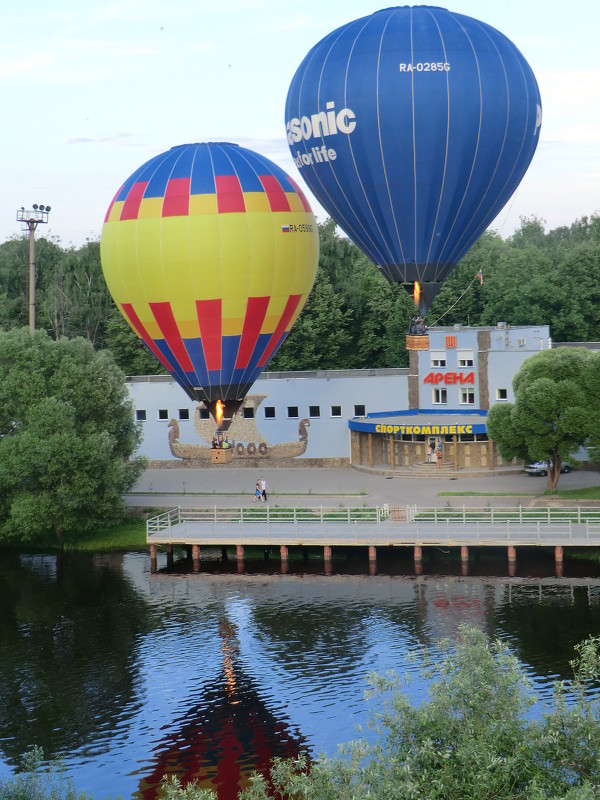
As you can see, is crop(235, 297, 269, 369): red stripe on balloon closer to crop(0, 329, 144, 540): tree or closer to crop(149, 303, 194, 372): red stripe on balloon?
crop(149, 303, 194, 372): red stripe on balloon

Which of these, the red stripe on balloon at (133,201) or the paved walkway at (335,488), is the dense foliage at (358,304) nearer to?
the paved walkway at (335,488)

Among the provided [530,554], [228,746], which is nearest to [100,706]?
[228,746]

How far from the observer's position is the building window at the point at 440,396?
65.7 meters

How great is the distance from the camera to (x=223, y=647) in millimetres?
40594

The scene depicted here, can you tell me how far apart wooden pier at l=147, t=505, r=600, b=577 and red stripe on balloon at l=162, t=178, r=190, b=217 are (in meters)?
13.1

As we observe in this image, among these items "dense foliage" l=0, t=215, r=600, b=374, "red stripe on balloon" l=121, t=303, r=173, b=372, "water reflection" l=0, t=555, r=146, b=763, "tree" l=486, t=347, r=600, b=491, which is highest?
"dense foliage" l=0, t=215, r=600, b=374

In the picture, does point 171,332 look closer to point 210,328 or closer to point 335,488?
point 210,328

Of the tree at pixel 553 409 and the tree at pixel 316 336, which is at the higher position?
the tree at pixel 316 336

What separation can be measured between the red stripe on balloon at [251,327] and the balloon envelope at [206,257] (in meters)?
0.04

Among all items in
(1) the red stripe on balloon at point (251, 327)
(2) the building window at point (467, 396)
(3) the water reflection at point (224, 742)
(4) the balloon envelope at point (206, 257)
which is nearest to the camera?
(3) the water reflection at point (224, 742)

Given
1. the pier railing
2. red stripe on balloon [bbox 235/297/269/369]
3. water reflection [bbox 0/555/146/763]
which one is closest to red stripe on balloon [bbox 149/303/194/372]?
red stripe on balloon [bbox 235/297/269/369]

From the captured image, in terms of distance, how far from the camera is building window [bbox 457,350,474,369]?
64.9 metres

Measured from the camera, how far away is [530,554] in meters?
50.6

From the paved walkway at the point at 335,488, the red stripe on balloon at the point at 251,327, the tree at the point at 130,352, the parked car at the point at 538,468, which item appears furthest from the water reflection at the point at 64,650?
the tree at the point at 130,352
